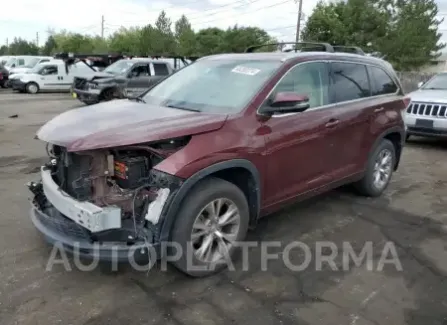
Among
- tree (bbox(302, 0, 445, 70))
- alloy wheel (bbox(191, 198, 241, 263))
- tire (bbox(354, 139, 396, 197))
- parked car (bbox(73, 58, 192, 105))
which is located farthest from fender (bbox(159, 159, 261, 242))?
tree (bbox(302, 0, 445, 70))

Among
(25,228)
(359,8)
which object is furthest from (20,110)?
(359,8)

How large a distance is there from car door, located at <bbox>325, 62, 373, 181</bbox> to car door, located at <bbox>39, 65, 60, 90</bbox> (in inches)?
778

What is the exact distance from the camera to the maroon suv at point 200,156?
314 centimetres

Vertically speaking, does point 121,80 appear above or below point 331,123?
below

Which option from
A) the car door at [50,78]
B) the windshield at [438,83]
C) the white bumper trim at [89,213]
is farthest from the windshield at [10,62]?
the white bumper trim at [89,213]

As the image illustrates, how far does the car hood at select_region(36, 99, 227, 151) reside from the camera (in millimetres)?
3059

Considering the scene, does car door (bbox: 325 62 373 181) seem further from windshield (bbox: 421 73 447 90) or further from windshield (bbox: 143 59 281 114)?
windshield (bbox: 421 73 447 90)

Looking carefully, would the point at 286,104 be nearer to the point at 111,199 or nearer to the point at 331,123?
the point at 331,123

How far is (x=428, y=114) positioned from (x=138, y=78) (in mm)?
10188

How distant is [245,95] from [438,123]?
624 cm

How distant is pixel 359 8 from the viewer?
31328mm

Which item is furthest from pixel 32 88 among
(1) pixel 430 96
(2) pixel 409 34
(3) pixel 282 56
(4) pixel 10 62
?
(2) pixel 409 34

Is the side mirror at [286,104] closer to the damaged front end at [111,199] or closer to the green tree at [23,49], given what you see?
the damaged front end at [111,199]

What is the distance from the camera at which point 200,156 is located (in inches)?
128
